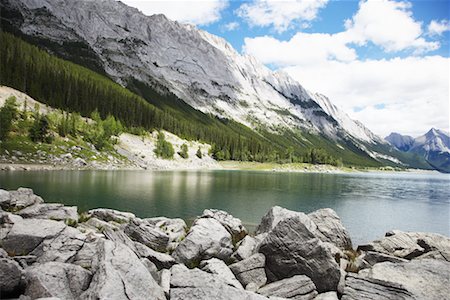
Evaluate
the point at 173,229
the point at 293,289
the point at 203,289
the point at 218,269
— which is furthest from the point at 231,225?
the point at 203,289

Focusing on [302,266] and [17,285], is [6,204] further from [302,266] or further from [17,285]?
[302,266]

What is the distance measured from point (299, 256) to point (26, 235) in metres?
14.0

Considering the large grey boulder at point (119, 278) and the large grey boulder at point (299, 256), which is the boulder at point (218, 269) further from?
the large grey boulder at point (119, 278)

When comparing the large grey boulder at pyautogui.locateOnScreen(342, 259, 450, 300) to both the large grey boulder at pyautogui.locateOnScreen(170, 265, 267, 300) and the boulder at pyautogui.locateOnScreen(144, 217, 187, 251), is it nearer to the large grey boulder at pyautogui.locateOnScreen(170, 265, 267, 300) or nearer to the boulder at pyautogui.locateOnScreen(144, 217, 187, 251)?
the large grey boulder at pyautogui.locateOnScreen(170, 265, 267, 300)

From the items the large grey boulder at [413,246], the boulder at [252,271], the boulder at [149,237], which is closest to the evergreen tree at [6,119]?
the boulder at [149,237]

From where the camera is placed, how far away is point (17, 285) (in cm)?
1043

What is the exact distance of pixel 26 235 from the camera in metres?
14.9

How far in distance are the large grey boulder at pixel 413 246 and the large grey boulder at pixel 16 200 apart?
2888cm

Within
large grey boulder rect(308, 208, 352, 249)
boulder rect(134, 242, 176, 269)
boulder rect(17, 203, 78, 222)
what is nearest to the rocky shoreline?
boulder rect(134, 242, 176, 269)

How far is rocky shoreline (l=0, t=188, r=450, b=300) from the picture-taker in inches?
428

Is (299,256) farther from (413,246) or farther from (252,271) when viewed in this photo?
(413,246)

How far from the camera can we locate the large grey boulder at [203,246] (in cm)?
1808

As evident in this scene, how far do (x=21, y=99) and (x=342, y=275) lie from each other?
150308 millimetres

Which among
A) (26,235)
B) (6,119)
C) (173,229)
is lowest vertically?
(173,229)
